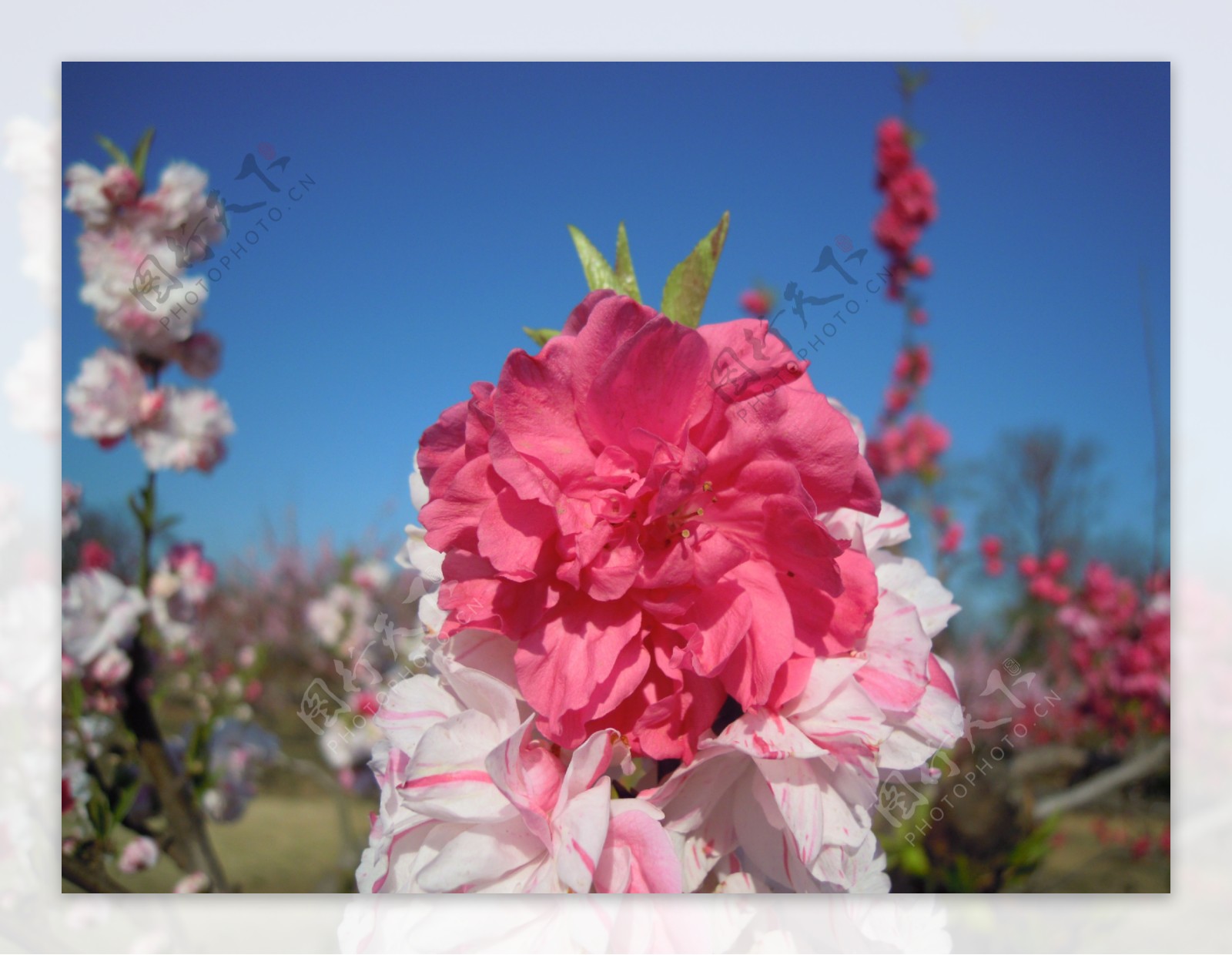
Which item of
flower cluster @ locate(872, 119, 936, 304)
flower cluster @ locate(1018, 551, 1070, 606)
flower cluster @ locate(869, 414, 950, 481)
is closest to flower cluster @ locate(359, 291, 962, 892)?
flower cluster @ locate(872, 119, 936, 304)

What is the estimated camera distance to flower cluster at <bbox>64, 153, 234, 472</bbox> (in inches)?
A: 42.8

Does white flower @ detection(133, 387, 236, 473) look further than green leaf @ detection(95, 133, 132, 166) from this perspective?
Yes

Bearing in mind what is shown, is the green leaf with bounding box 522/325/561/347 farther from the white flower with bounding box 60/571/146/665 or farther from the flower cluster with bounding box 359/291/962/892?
the white flower with bounding box 60/571/146/665

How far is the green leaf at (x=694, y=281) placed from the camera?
0.45 m

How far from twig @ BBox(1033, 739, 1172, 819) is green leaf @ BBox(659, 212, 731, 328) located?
53.1 inches

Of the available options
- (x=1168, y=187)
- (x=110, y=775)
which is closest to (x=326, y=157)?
(x=110, y=775)

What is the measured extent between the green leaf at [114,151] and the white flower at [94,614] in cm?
52

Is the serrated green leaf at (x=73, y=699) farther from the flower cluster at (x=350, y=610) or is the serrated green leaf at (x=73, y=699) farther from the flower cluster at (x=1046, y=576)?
the flower cluster at (x=1046, y=576)

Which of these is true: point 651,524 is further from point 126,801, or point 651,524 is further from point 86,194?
point 86,194

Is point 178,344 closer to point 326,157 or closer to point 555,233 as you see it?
point 326,157

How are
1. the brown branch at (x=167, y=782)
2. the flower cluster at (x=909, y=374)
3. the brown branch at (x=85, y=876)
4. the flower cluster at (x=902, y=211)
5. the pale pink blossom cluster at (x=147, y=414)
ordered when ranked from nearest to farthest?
the brown branch at (x=167, y=782) → the brown branch at (x=85, y=876) → the pale pink blossom cluster at (x=147, y=414) → the flower cluster at (x=902, y=211) → the flower cluster at (x=909, y=374)

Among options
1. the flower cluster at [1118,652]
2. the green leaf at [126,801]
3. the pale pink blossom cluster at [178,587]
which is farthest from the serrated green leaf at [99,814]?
the flower cluster at [1118,652]

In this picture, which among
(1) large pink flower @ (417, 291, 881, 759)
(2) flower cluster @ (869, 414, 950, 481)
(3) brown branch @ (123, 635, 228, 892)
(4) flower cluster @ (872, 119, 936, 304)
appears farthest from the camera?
(2) flower cluster @ (869, 414, 950, 481)

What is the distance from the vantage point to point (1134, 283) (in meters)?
1.17
